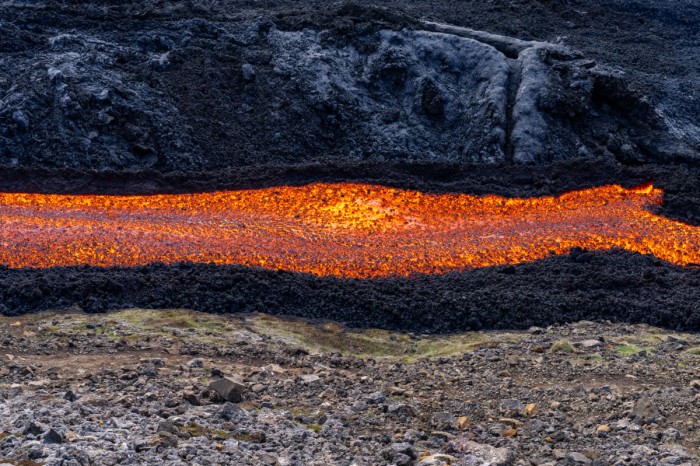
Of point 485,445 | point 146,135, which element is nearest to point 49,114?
point 146,135

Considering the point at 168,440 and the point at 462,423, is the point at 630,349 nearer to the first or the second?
the point at 462,423

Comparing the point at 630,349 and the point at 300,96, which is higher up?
the point at 300,96

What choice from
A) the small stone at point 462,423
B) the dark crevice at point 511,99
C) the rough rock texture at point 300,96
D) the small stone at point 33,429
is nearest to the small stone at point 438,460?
the small stone at point 462,423

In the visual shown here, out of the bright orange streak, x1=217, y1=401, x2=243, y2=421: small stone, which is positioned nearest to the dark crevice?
the bright orange streak

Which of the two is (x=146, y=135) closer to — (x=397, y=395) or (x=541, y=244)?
(x=541, y=244)

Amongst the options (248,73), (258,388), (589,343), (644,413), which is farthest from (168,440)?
(248,73)

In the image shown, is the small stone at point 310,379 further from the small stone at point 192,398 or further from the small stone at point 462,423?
the small stone at point 462,423
